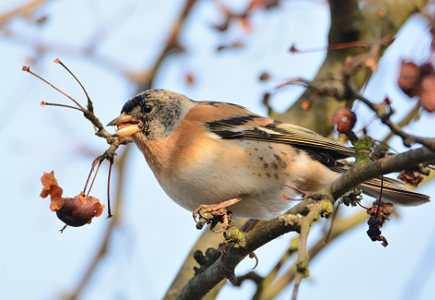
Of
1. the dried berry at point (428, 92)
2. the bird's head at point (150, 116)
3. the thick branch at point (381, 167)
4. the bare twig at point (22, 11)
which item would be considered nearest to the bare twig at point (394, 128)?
the thick branch at point (381, 167)

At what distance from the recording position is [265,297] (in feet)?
15.3

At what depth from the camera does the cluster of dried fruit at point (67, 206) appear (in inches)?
114

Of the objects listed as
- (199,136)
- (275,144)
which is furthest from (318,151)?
(199,136)

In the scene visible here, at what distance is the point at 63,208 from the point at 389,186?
226cm

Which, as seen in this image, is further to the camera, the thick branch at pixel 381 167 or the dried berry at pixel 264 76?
the dried berry at pixel 264 76

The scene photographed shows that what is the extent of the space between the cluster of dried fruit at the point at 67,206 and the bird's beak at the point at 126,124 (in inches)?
50.4

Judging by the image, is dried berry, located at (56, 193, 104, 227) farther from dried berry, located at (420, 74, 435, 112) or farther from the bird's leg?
dried berry, located at (420, 74, 435, 112)

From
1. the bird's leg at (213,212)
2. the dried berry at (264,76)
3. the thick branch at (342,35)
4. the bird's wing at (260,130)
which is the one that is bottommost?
the bird's leg at (213,212)

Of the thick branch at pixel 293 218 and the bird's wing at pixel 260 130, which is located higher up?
the bird's wing at pixel 260 130

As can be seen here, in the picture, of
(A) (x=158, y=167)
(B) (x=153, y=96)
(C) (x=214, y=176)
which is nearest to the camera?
(C) (x=214, y=176)

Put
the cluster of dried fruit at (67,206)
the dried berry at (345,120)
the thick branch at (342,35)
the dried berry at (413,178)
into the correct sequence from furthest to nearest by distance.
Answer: the thick branch at (342,35), the dried berry at (413,178), the cluster of dried fruit at (67,206), the dried berry at (345,120)

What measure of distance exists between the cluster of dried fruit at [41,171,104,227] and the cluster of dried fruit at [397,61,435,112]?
174 cm

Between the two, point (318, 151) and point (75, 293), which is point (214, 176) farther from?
point (75, 293)

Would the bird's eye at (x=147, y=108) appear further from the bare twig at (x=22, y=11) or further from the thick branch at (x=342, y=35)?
the bare twig at (x=22, y=11)
